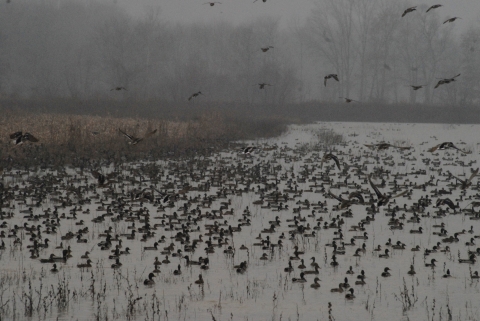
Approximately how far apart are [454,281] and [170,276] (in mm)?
4192

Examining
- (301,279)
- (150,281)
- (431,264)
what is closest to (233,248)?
(301,279)

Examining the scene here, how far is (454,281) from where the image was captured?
781cm

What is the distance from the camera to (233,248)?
9320 mm

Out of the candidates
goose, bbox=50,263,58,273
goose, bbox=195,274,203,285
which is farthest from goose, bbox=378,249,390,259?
goose, bbox=50,263,58,273

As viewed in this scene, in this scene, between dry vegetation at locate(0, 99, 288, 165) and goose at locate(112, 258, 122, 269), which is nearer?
goose at locate(112, 258, 122, 269)

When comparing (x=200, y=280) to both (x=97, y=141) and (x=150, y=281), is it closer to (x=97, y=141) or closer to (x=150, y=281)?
(x=150, y=281)

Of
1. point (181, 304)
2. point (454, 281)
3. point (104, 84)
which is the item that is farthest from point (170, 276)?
point (104, 84)

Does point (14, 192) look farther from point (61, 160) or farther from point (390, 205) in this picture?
point (390, 205)

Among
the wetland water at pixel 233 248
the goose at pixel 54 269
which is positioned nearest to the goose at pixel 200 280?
the wetland water at pixel 233 248

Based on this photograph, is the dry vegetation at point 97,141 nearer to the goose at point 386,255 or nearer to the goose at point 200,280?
the goose at point 200,280

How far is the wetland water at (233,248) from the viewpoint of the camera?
6836 millimetres

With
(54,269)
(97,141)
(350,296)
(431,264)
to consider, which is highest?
(97,141)

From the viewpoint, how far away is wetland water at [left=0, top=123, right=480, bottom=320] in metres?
6.84

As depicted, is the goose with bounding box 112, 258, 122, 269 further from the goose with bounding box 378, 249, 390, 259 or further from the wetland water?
the goose with bounding box 378, 249, 390, 259
